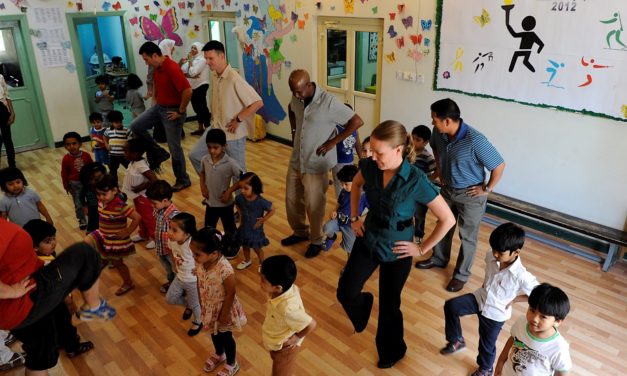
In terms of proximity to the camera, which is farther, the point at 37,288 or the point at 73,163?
the point at 73,163

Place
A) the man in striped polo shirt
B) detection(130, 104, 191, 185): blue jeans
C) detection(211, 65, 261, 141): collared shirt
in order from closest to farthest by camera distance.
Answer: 1. the man in striped polo shirt
2. detection(211, 65, 261, 141): collared shirt
3. detection(130, 104, 191, 185): blue jeans

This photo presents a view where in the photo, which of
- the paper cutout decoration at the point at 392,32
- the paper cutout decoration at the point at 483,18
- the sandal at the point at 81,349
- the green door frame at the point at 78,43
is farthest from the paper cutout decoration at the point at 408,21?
the green door frame at the point at 78,43

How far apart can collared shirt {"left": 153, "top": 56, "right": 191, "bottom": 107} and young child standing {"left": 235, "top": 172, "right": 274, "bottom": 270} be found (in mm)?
2209

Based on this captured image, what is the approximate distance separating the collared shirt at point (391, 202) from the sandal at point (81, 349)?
2111 mm

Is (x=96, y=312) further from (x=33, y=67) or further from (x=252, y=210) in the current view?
(x=33, y=67)

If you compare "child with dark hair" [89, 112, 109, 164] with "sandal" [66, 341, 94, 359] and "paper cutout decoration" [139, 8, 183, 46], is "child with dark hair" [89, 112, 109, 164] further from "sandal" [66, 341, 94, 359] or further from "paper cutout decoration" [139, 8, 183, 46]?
"paper cutout decoration" [139, 8, 183, 46]

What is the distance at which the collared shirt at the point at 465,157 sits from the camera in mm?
3328

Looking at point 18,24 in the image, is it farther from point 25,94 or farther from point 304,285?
point 304,285

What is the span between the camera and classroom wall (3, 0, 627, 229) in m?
4.25

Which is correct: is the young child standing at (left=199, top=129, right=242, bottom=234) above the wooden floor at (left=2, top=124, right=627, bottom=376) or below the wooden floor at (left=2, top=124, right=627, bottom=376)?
above

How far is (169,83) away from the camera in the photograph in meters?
5.48

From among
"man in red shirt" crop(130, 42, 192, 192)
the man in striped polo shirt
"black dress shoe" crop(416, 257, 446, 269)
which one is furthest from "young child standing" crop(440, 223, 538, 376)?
"man in red shirt" crop(130, 42, 192, 192)

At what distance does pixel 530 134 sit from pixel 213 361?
369cm

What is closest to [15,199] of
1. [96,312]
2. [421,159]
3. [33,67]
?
[96,312]
